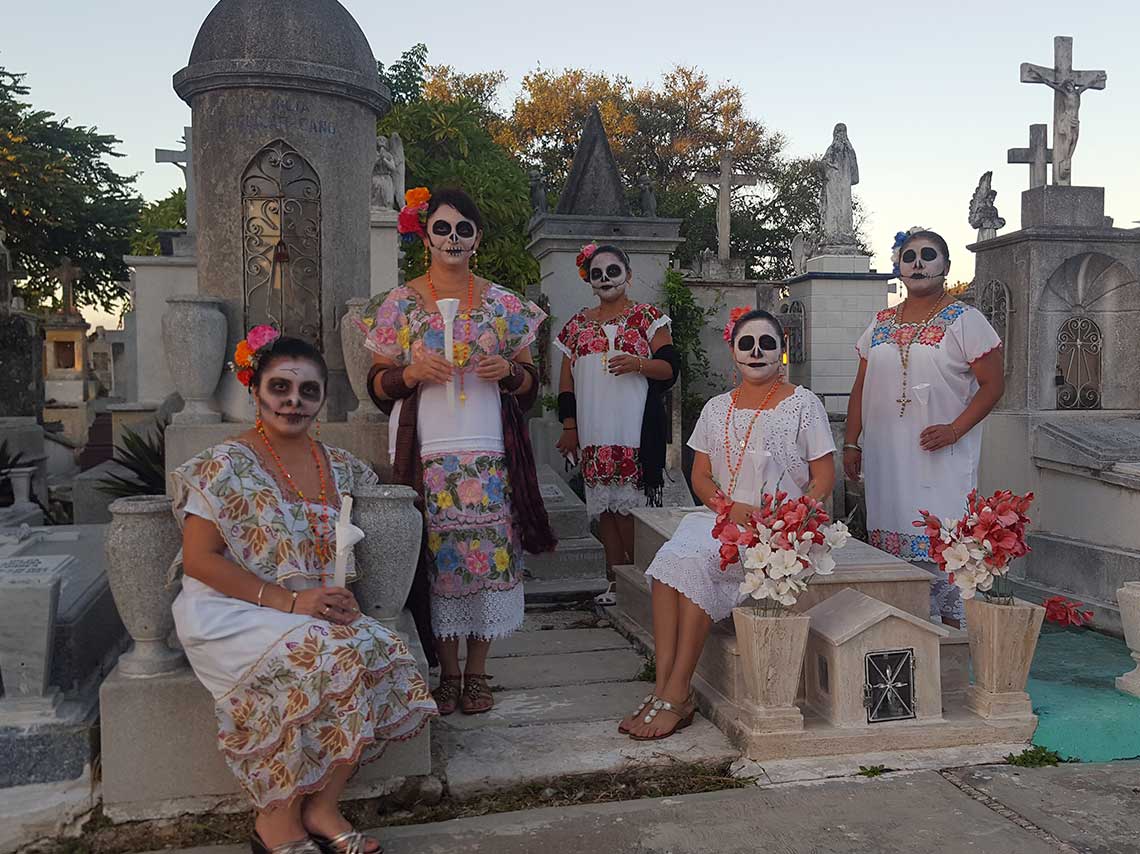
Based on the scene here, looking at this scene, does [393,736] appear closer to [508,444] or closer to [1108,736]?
[508,444]

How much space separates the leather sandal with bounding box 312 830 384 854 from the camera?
2.75 metres

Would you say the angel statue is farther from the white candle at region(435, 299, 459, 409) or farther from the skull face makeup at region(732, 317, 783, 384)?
the white candle at region(435, 299, 459, 409)

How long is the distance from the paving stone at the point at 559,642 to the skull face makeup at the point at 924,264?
230 centimetres

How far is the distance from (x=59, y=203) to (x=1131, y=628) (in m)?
28.5

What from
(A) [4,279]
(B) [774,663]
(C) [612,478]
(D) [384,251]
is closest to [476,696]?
(B) [774,663]

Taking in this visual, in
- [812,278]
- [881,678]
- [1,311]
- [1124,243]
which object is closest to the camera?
[881,678]

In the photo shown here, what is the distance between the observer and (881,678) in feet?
11.8

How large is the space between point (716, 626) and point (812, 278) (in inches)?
388

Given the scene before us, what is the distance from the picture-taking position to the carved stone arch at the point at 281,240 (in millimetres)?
4676

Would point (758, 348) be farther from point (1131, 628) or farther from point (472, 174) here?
point (472, 174)

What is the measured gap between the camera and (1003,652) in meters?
3.67

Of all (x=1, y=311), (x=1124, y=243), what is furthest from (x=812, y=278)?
(x=1, y=311)

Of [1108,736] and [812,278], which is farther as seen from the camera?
[812,278]

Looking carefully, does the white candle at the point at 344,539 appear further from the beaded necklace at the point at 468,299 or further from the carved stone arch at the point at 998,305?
the carved stone arch at the point at 998,305
